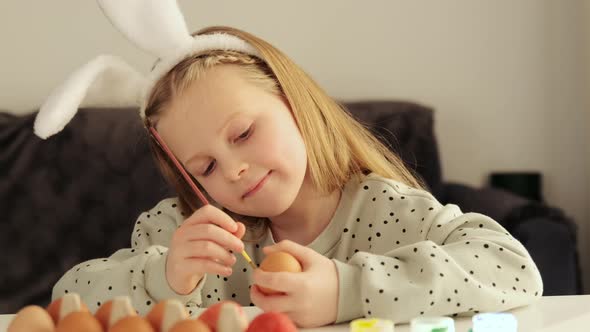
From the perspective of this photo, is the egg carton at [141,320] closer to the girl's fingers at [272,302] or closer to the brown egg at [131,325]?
the brown egg at [131,325]

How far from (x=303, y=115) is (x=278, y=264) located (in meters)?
0.46

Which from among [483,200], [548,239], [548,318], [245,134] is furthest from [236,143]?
[483,200]

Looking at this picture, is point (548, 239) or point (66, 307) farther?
point (548, 239)

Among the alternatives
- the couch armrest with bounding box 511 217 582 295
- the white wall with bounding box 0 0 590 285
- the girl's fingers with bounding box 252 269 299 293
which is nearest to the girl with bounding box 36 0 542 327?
the girl's fingers with bounding box 252 269 299 293

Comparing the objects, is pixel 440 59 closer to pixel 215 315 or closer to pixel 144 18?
pixel 144 18

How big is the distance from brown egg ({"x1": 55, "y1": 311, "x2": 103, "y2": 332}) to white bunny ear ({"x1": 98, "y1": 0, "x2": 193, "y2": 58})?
23.0 inches

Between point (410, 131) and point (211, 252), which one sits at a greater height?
point (211, 252)

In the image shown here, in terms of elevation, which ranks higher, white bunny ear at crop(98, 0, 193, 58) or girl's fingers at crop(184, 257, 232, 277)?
white bunny ear at crop(98, 0, 193, 58)

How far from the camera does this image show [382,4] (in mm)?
3037

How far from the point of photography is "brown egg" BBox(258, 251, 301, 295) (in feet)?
2.97

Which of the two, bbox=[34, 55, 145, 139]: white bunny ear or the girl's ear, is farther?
the girl's ear

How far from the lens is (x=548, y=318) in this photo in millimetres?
892

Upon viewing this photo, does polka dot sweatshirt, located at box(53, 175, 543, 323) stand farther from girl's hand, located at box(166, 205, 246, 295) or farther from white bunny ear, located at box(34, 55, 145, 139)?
white bunny ear, located at box(34, 55, 145, 139)

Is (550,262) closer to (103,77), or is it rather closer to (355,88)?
(355,88)
